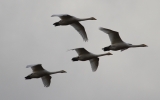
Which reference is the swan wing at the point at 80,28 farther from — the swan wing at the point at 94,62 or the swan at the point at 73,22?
the swan wing at the point at 94,62

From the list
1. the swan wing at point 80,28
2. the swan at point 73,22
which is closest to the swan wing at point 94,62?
the swan at point 73,22

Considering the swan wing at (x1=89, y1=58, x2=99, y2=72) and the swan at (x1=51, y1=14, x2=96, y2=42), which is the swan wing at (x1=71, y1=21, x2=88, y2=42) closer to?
the swan at (x1=51, y1=14, x2=96, y2=42)

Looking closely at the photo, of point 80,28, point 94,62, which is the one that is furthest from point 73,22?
point 94,62

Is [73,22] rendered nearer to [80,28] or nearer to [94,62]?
[80,28]

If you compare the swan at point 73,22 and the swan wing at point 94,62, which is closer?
the swan at point 73,22

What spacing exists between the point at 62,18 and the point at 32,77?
7076 mm

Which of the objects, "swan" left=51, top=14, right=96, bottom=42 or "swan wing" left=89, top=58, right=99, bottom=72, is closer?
"swan" left=51, top=14, right=96, bottom=42

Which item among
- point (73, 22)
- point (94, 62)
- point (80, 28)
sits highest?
point (73, 22)

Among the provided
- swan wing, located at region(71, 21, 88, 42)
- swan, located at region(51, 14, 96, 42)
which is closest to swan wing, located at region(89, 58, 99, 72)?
swan, located at region(51, 14, 96, 42)

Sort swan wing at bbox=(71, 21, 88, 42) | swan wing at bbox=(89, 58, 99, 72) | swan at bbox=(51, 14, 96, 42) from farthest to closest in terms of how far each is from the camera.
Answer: swan wing at bbox=(89, 58, 99, 72) < swan wing at bbox=(71, 21, 88, 42) < swan at bbox=(51, 14, 96, 42)

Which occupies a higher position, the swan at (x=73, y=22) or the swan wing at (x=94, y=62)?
the swan at (x=73, y=22)

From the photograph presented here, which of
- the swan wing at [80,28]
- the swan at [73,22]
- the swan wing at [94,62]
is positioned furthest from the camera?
the swan wing at [94,62]

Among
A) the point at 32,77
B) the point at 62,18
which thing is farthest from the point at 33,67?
the point at 62,18

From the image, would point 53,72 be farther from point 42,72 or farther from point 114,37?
point 114,37
